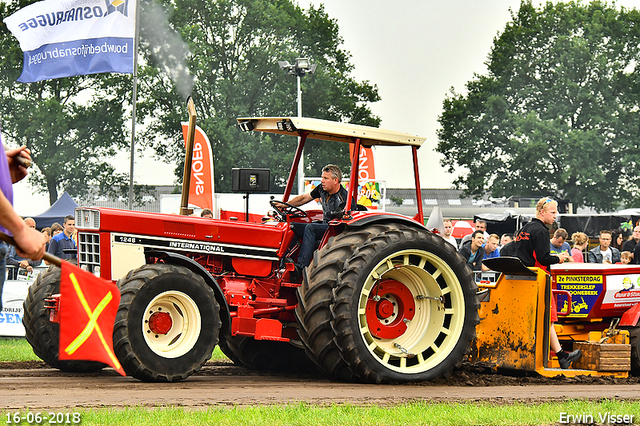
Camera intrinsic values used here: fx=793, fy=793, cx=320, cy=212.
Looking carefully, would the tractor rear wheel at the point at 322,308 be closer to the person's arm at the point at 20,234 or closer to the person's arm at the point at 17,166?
the person's arm at the point at 17,166

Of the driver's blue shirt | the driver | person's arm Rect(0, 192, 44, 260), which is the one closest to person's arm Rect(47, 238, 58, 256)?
the driver

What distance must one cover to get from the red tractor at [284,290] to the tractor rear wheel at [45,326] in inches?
0.5

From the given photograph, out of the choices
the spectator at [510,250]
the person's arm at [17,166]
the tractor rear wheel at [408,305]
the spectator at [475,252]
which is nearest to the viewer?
the person's arm at [17,166]

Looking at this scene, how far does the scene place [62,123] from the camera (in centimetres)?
3750

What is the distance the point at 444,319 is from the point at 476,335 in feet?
1.81

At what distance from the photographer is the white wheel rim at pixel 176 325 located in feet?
22.9

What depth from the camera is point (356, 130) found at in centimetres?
782

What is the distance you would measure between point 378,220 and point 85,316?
476 centimetres

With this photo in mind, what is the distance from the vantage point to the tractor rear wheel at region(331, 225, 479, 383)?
7.13 meters

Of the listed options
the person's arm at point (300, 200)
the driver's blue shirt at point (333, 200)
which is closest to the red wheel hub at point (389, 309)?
the driver's blue shirt at point (333, 200)

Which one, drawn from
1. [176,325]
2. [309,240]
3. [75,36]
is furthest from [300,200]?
[75,36]

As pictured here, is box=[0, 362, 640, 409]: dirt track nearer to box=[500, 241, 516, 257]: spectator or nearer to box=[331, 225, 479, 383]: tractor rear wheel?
box=[331, 225, 479, 383]: tractor rear wheel

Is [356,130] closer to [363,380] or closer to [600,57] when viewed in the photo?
[363,380]

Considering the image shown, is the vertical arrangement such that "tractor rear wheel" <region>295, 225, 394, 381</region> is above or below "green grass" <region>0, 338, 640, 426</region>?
above
